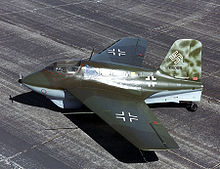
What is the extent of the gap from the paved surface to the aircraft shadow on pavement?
0.05 metres

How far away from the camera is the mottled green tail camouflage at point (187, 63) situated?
24375 mm

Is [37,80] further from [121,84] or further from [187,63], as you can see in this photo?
[187,63]

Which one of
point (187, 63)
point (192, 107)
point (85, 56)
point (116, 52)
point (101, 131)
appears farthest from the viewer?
point (85, 56)

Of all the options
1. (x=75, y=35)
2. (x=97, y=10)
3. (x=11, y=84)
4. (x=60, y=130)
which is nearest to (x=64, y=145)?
(x=60, y=130)

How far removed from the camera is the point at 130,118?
20844mm

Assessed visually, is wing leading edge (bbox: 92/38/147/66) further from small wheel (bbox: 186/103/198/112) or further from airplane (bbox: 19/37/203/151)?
small wheel (bbox: 186/103/198/112)

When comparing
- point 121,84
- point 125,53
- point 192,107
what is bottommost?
point 192,107

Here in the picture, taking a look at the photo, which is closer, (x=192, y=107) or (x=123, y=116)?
(x=123, y=116)

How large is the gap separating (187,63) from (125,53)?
4.95m

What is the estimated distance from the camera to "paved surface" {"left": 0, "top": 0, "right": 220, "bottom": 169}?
67.7ft

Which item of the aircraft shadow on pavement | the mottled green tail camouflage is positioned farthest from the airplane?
the aircraft shadow on pavement

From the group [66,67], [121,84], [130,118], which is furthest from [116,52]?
[130,118]

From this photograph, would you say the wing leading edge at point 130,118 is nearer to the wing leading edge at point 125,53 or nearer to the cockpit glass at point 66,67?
the cockpit glass at point 66,67

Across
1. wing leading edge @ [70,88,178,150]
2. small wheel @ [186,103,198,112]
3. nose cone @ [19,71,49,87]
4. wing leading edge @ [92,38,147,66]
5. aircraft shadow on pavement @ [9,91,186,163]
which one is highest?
wing leading edge @ [92,38,147,66]
